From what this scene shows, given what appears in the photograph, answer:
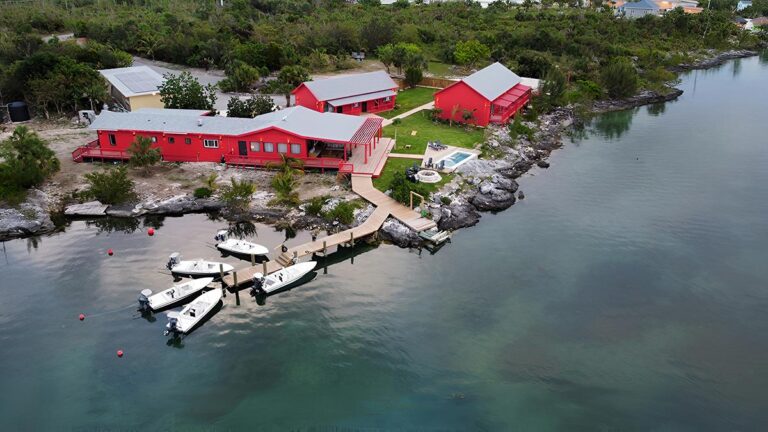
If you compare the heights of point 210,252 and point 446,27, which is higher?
point 446,27

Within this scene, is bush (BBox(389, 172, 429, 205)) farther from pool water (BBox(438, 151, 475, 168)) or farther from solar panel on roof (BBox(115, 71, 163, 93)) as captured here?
solar panel on roof (BBox(115, 71, 163, 93))

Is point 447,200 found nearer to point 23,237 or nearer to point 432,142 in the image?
point 432,142

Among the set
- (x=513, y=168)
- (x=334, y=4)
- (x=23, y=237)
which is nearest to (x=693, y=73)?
(x=513, y=168)

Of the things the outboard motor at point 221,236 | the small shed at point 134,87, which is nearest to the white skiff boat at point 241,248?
the outboard motor at point 221,236

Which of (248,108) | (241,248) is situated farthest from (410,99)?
(241,248)

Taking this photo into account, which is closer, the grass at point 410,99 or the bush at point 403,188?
the bush at point 403,188

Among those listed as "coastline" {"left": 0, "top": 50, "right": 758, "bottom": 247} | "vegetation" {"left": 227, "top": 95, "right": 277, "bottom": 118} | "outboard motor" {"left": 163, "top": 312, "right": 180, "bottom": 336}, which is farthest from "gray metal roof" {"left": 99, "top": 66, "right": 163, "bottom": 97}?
"outboard motor" {"left": 163, "top": 312, "right": 180, "bottom": 336}

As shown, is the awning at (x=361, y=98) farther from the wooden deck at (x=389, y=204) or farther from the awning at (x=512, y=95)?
the wooden deck at (x=389, y=204)
